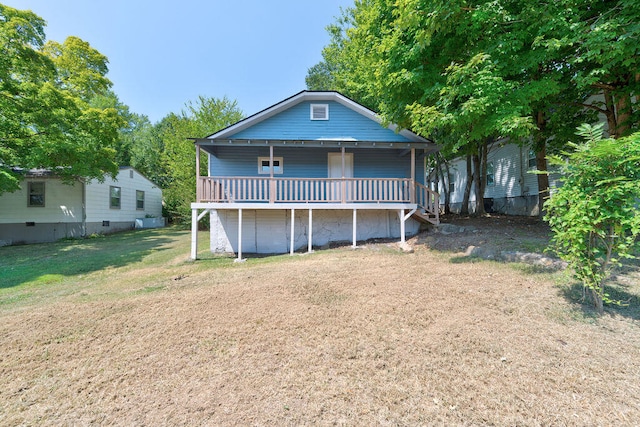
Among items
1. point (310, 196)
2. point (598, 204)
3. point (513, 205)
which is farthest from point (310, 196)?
point (513, 205)

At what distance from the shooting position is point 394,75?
7.84 m

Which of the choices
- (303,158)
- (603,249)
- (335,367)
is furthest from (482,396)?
(303,158)

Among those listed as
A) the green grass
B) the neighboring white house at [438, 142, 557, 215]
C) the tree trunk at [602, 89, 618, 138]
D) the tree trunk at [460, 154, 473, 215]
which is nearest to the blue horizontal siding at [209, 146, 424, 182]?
the green grass

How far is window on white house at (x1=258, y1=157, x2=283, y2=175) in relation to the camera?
1159 cm

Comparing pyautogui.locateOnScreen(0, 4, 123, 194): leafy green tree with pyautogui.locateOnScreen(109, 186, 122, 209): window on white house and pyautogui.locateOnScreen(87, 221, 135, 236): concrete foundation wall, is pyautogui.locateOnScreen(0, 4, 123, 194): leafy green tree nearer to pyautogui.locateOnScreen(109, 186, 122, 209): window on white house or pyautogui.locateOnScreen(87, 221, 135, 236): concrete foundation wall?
pyautogui.locateOnScreen(87, 221, 135, 236): concrete foundation wall

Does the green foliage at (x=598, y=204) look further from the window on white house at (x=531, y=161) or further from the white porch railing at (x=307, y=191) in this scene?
the window on white house at (x=531, y=161)

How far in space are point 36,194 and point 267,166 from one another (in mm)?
14039

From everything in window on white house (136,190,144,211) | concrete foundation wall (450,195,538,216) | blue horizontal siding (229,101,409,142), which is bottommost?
concrete foundation wall (450,195,538,216)

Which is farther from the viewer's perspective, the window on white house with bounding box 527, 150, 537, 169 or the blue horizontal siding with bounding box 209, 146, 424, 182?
the window on white house with bounding box 527, 150, 537, 169

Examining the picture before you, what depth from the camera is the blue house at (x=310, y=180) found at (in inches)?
388

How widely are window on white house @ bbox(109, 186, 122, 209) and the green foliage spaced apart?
21.9m

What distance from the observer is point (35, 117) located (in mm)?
11617

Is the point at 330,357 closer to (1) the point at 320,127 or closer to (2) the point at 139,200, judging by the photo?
(1) the point at 320,127

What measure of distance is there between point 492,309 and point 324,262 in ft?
13.6
